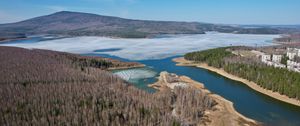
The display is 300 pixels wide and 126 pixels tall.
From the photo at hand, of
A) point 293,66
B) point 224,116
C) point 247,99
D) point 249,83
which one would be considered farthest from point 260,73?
point 224,116

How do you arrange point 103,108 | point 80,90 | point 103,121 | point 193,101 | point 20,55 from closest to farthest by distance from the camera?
point 103,121 < point 103,108 < point 193,101 < point 80,90 < point 20,55

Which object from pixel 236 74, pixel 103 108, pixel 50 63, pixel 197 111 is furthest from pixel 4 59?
pixel 236 74

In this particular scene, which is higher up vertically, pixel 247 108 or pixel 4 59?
pixel 4 59

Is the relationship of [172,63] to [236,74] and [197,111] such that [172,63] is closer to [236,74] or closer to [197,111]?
[236,74]

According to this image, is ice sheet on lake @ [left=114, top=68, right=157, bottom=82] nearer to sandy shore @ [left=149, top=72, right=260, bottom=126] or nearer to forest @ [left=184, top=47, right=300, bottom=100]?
forest @ [left=184, top=47, right=300, bottom=100]

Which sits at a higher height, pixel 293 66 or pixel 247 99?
pixel 293 66

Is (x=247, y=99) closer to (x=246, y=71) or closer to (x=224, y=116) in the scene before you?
(x=224, y=116)

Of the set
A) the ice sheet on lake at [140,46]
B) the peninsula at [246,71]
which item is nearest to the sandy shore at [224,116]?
the peninsula at [246,71]
